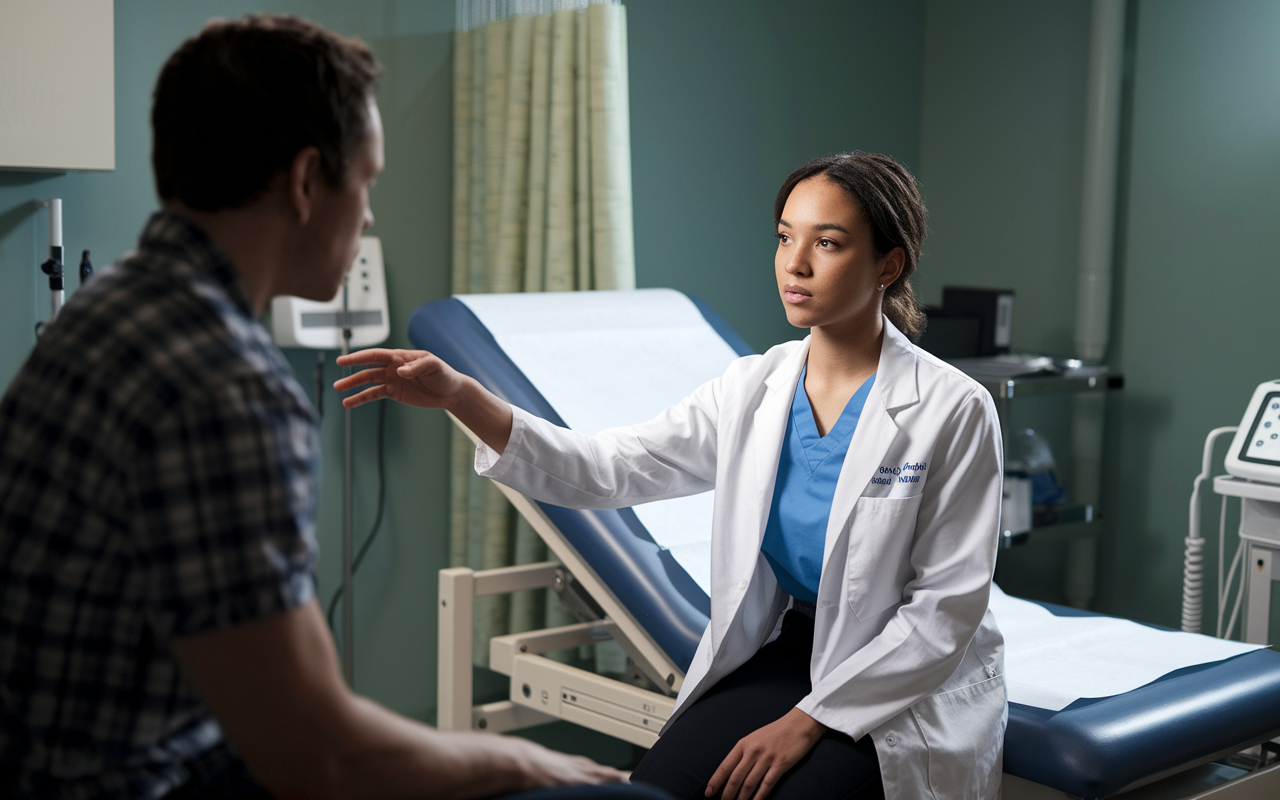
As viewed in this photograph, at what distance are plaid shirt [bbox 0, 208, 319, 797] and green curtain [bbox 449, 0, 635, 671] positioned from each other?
65.6 inches

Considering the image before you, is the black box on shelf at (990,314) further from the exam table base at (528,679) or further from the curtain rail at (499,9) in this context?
the exam table base at (528,679)

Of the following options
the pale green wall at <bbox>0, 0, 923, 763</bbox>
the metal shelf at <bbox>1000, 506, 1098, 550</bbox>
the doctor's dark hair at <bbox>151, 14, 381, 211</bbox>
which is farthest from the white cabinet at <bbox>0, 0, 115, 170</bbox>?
the metal shelf at <bbox>1000, 506, 1098, 550</bbox>

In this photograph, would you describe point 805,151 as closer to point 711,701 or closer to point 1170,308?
point 1170,308

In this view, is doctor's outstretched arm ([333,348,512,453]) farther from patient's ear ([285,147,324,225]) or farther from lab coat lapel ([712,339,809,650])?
patient's ear ([285,147,324,225])

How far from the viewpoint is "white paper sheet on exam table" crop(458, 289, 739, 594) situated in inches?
75.5

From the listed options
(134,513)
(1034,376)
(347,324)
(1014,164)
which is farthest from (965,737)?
(1014,164)

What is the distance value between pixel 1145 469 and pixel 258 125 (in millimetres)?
2838

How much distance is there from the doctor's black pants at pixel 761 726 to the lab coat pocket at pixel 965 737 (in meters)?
0.07

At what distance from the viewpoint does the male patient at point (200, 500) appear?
69cm

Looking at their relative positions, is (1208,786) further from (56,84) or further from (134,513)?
(56,84)

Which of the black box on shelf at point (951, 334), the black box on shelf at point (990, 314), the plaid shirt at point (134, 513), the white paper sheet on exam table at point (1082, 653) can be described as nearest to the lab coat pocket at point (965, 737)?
the white paper sheet on exam table at point (1082, 653)

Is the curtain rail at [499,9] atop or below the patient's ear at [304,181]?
atop

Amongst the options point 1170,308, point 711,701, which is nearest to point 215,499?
point 711,701

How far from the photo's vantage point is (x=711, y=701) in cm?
147
